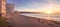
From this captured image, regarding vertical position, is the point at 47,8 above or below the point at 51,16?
above

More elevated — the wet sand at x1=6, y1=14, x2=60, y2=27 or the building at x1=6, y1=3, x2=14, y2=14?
the building at x1=6, y1=3, x2=14, y2=14

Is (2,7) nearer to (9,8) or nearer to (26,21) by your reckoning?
(9,8)

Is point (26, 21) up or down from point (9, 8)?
down

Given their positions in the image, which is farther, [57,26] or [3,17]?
[3,17]

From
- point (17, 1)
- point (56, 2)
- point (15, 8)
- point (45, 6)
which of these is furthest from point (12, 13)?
point (56, 2)

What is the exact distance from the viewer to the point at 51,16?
5.89 feet

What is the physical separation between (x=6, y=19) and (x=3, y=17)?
0.06m

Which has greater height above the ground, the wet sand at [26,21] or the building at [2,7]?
the building at [2,7]

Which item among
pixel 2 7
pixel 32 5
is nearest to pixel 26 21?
pixel 32 5

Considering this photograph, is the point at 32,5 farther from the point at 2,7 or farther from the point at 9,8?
the point at 2,7

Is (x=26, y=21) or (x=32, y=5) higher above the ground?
(x=32, y=5)

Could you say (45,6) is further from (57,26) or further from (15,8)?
(15,8)

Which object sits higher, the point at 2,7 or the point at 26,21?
the point at 2,7

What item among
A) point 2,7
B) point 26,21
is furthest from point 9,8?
point 26,21
